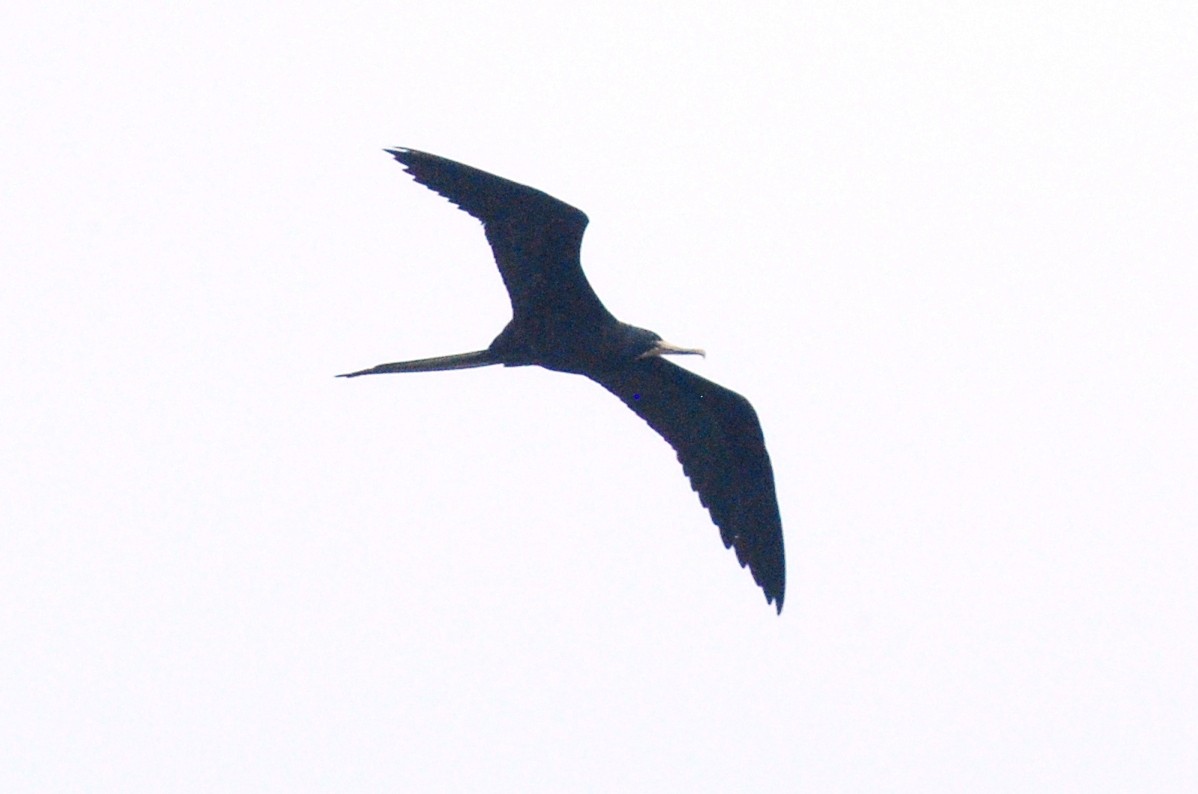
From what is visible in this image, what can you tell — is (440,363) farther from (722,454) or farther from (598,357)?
(722,454)

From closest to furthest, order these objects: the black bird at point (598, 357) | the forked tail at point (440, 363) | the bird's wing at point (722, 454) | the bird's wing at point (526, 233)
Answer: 1. the bird's wing at point (526, 233)
2. the black bird at point (598, 357)
3. the forked tail at point (440, 363)
4. the bird's wing at point (722, 454)

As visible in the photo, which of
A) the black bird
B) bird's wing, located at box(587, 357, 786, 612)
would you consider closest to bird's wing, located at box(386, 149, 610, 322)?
the black bird

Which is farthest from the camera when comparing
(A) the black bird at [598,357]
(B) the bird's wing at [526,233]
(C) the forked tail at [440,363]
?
(C) the forked tail at [440,363]

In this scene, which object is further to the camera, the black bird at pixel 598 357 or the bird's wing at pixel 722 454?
the bird's wing at pixel 722 454

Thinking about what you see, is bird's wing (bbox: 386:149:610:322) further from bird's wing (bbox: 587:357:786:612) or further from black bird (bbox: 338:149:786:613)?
bird's wing (bbox: 587:357:786:612)

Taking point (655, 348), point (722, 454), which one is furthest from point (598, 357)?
point (722, 454)

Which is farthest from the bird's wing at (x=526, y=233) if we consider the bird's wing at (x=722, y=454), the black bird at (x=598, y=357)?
the bird's wing at (x=722, y=454)

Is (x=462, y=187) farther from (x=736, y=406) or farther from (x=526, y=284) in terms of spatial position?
(x=736, y=406)

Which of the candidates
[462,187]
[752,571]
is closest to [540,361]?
[462,187]

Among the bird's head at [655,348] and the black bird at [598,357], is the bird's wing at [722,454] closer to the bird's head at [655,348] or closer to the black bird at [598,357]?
the black bird at [598,357]
